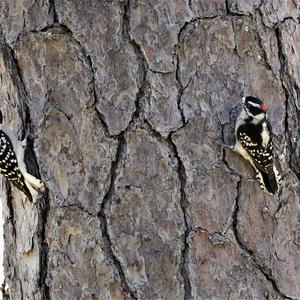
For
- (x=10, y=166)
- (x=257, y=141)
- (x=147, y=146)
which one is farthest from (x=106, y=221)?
(x=257, y=141)

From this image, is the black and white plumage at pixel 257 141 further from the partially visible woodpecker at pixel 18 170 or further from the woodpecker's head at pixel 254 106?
the partially visible woodpecker at pixel 18 170

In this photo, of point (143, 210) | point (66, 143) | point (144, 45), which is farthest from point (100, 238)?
point (144, 45)

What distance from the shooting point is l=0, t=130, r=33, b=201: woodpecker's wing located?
2.58 m

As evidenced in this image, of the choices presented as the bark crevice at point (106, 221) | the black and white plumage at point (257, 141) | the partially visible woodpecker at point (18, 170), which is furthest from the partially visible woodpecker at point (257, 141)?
the partially visible woodpecker at point (18, 170)

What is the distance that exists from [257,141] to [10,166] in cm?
92

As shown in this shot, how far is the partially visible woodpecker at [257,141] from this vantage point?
246 cm

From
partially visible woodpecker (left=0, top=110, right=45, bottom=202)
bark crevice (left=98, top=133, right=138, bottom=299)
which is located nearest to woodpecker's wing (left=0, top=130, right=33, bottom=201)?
partially visible woodpecker (left=0, top=110, right=45, bottom=202)

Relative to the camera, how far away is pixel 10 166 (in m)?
2.72

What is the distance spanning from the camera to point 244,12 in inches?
99.6

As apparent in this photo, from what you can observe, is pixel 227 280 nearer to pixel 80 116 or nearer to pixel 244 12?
pixel 80 116

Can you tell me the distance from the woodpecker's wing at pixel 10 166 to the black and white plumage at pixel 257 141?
0.76 metres

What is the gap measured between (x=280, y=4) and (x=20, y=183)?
3.73 ft

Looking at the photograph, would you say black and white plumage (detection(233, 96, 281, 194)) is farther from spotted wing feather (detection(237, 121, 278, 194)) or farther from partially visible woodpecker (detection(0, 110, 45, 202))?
partially visible woodpecker (detection(0, 110, 45, 202))

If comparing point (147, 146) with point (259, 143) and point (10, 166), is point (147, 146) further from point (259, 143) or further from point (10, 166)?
point (10, 166)
